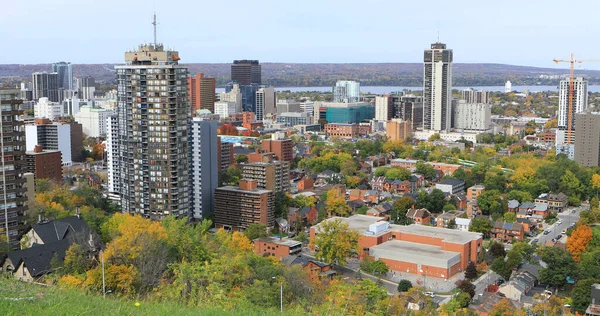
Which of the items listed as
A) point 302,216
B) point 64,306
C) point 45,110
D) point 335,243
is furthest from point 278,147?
point 64,306

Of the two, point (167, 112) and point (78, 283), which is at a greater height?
point (167, 112)

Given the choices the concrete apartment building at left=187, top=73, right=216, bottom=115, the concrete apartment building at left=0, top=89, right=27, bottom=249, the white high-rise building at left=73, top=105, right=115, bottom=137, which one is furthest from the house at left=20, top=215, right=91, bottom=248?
the concrete apartment building at left=187, top=73, right=216, bottom=115

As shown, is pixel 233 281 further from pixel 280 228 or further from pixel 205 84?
pixel 205 84

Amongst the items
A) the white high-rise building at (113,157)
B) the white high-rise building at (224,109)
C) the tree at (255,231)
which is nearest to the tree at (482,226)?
the tree at (255,231)

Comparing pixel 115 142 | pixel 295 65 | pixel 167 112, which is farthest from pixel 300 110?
pixel 295 65

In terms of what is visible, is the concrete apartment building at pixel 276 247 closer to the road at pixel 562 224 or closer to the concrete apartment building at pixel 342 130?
the road at pixel 562 224

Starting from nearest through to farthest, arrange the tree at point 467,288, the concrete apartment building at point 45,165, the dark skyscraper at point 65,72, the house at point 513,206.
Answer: the tree at point 467,288 → the concrete apartment building at point 45,165 → the house at point 513,206 → the dark skyscraper at point 65,72

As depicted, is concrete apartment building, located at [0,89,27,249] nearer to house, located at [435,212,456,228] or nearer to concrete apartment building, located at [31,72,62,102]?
house, located at [435,212,456,228]

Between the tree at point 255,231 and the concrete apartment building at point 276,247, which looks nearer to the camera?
the concrete apartment building at point 276,247
